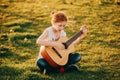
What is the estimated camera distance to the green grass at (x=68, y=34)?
5.61 metres

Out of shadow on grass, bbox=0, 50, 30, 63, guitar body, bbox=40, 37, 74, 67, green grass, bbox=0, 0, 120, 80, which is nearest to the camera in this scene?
guitar body, bbox=40, 37, 74, 67

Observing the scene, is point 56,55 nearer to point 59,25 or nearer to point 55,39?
point 55,39

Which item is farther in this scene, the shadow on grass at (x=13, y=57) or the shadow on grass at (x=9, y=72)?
the shadow on grass at (x=13, y=57)

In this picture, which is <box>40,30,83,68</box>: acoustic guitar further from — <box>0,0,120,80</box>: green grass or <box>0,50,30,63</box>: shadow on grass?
<box>0,50,30,63</box>: shadow on grass

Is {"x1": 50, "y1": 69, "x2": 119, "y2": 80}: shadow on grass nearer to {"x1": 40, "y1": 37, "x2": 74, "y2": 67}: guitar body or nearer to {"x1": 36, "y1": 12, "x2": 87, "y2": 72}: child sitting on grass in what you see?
{"x1": 36, "y1": 12, "x2": 87, "y2": 72}: child sitting on grass

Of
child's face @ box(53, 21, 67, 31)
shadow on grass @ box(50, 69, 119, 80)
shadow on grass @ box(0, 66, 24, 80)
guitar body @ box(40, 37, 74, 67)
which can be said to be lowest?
shadow on grass @ box(50, 69, 119, 80)

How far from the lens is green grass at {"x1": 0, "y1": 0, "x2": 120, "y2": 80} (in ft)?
18.4

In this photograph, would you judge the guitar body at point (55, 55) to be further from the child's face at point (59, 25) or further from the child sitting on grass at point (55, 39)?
the child's face at point (59, 25)

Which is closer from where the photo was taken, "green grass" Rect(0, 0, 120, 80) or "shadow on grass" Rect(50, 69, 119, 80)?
"shadow on grass" Rect(50, 69, 119, 80)

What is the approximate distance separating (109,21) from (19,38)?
349 cm

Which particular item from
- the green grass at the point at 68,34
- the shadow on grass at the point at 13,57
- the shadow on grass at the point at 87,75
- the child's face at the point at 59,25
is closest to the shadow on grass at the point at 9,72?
the green grass at the point at 68,34

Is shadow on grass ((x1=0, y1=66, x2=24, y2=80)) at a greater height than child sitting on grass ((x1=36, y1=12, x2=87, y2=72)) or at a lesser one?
lesser

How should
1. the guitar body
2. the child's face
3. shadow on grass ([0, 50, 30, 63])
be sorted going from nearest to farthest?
1. the guitar body
2. the child's face
3. shadow on grass ([0, 50, 30, 63])

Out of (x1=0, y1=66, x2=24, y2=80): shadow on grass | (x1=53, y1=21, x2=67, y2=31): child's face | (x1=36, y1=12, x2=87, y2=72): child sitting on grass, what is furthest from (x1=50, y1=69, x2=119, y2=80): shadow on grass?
(x1=53, y1=21, x2=67, y2=31): child's face
